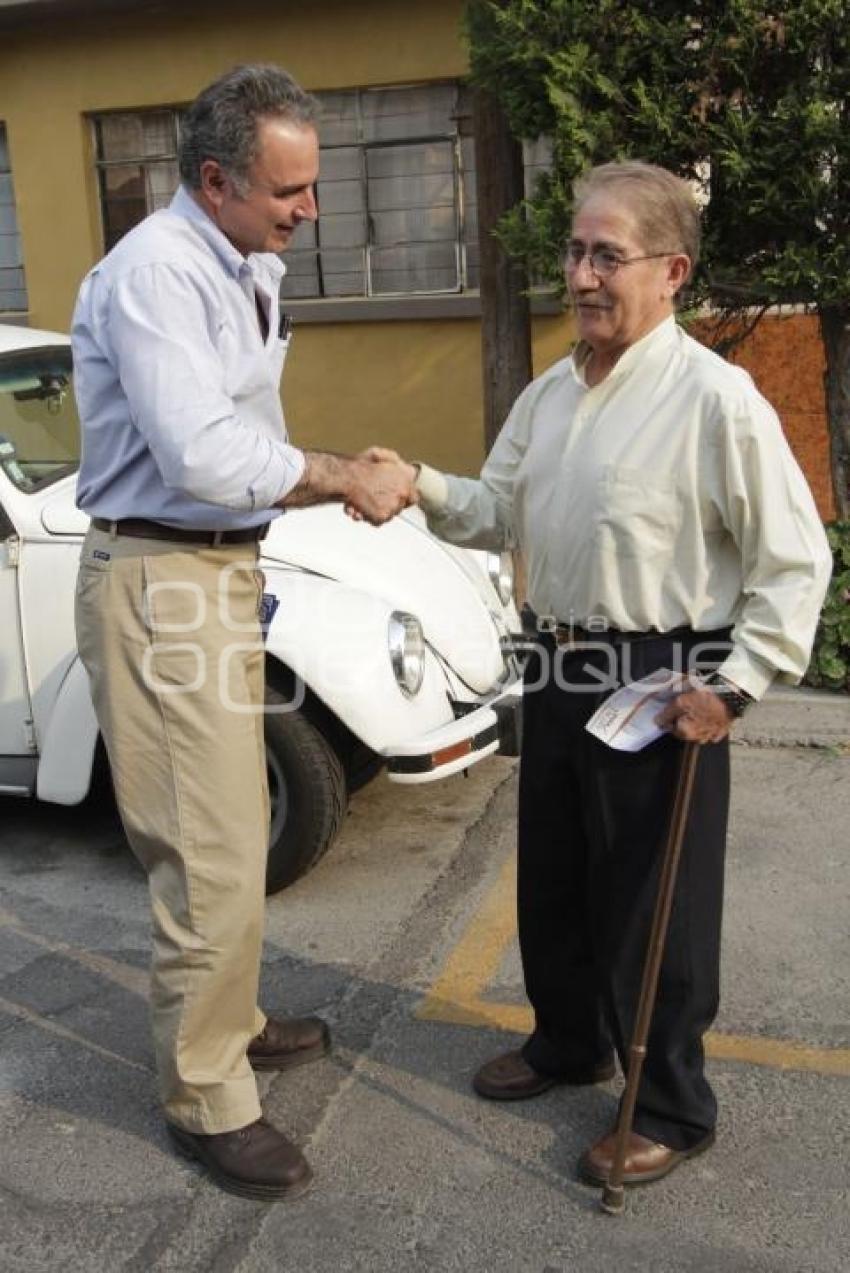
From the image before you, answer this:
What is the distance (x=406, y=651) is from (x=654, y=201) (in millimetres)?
1899

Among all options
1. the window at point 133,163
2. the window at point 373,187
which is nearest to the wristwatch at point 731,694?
the window at point 373,187

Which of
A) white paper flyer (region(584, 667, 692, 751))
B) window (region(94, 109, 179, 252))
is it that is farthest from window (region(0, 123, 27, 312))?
white paper flyer (region(584, 667, 692, 751))

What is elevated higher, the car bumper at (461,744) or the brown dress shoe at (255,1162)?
the car bumper at (461,744)

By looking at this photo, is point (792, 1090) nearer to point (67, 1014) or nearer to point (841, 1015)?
point (841, 1015)

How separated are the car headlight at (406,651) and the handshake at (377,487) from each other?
124cm

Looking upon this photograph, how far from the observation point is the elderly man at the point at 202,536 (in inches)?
94.4

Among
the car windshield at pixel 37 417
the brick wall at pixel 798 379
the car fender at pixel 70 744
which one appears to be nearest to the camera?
the car fender at pixel 70 744

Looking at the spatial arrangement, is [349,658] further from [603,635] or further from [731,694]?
[731,694]

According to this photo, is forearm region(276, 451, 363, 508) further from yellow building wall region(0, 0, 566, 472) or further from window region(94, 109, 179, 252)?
window region(94, 109, 179, 252)

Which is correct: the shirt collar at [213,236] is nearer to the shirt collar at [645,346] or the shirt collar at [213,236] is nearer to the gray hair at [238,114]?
the gray hair at [238,114]

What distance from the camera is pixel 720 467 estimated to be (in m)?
2.38

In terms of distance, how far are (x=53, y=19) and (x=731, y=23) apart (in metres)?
5.40

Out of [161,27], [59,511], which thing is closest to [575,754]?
[59,511]

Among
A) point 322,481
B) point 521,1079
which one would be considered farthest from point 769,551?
point 521,1079
